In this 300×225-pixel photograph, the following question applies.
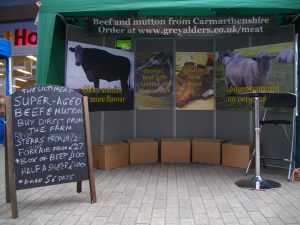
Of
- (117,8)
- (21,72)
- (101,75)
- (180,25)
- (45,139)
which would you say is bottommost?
(45,139)

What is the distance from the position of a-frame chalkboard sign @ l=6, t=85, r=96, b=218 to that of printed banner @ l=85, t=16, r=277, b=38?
1.64 metres

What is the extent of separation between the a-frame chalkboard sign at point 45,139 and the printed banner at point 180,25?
64.4 inches

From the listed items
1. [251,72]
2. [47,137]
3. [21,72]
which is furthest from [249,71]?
[21,72]

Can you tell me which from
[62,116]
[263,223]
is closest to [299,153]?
[263,223]

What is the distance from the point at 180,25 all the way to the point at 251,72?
212 cm

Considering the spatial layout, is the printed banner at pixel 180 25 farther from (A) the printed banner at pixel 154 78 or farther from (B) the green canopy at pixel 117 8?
(A) the printed banner at pixel 154 78

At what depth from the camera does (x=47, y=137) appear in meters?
4.86

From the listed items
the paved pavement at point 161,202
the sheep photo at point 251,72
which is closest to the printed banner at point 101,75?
the paved pavement at point 161,202

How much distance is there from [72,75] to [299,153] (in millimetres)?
3947

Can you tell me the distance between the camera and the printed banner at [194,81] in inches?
325

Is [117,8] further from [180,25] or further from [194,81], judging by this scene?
[194,81]

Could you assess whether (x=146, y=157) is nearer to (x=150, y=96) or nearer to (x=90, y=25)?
(x=150, y=96)

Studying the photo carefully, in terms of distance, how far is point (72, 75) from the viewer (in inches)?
277

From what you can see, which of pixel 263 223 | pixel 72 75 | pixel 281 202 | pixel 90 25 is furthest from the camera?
pixel 72 75
